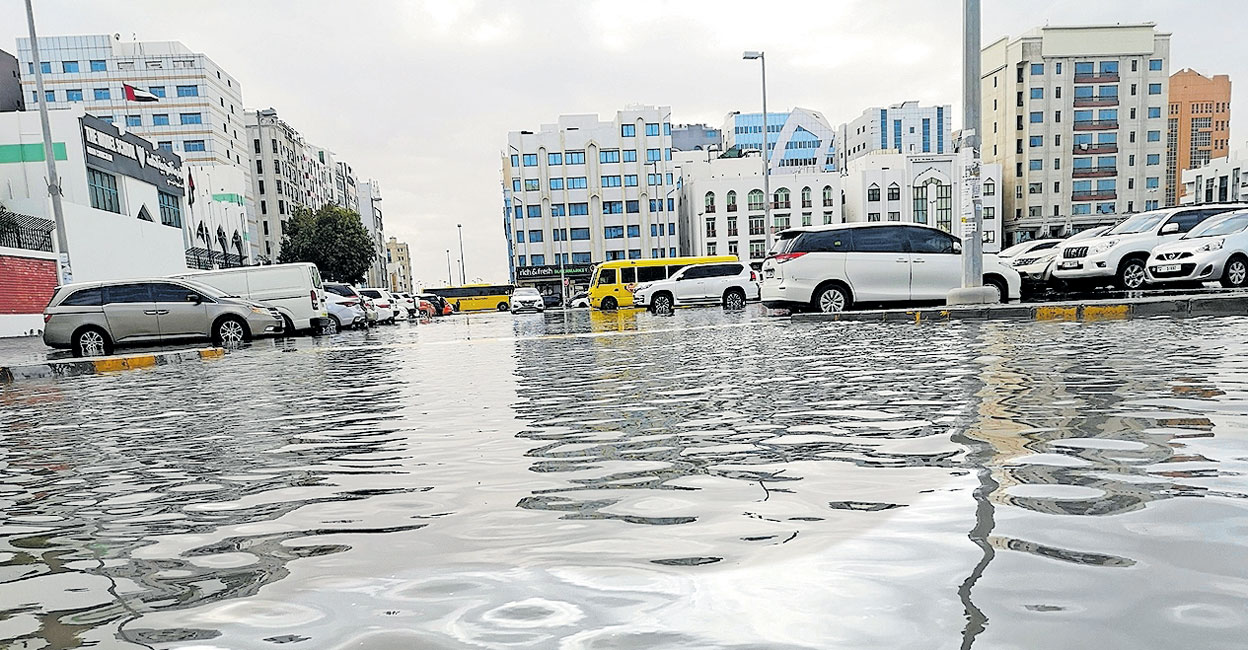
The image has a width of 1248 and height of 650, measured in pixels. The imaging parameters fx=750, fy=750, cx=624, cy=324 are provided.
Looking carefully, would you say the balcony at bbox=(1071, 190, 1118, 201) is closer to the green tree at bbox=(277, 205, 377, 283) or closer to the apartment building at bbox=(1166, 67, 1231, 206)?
the apartment building at bbox=(1166, 67, 1231, 206)

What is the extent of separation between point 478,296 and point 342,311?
115 ft

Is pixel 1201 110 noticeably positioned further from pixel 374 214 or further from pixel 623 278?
pixel 374 214

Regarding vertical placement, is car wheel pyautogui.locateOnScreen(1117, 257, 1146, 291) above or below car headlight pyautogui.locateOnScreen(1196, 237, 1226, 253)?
below

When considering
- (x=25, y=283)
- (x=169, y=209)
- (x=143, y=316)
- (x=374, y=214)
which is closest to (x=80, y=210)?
(x=25, y=283)

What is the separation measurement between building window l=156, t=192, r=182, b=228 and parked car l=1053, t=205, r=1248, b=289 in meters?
41.4

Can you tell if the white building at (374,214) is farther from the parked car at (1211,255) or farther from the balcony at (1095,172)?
the parked car at (1211,255)

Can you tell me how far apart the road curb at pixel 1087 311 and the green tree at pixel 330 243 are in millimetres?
50895

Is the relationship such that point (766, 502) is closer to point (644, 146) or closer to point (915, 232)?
point (915, 232)

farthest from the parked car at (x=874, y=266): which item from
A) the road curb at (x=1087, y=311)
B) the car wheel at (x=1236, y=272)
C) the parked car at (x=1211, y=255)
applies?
the car wheel at (x=1236, y=272)

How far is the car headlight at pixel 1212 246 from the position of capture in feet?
41.0

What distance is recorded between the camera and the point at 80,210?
90.8 feet

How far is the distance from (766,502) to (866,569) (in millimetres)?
711

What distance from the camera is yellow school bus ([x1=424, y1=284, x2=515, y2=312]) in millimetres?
57125

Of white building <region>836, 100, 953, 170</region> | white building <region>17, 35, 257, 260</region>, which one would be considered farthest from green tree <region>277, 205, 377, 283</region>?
white building <region>836, 100, 953, 170</region>
